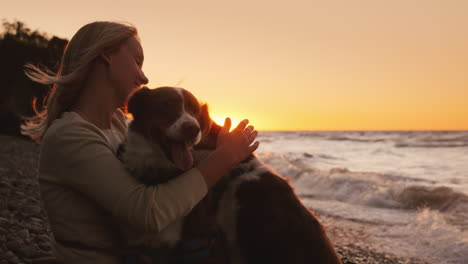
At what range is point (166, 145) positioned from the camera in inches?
86.6

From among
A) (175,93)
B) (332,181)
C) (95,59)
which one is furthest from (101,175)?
(332,181)

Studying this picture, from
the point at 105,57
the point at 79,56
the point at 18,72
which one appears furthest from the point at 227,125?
the point at 18,72

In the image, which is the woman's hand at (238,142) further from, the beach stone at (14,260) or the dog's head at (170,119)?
the beach stone at (14,260)

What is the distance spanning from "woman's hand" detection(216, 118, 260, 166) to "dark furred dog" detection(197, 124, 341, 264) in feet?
0.73

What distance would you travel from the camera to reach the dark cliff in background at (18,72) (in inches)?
931

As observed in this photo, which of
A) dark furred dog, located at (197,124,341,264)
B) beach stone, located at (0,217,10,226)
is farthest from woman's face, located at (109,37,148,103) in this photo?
beach stone, located at (0,217,10,226)

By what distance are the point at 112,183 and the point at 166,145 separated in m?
0.61

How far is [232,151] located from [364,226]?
628 cm

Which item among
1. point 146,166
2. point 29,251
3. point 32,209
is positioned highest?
point 146,166

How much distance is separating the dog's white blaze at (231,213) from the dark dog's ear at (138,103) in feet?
2.34

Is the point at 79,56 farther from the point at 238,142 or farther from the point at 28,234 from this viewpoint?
the point at 28,234

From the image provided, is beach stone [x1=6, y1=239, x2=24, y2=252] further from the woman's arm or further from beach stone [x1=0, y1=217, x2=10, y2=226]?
the woman's arm

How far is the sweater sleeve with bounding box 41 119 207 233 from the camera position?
158 centimetres

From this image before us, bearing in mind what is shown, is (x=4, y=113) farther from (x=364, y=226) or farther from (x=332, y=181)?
(x=364, y=226)
